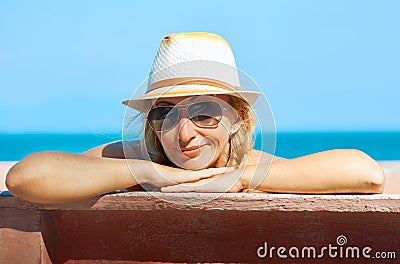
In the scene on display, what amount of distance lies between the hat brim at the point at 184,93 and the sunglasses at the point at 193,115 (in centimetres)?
3

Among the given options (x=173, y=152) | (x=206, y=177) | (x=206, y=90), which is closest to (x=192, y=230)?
(x=206, y=177)

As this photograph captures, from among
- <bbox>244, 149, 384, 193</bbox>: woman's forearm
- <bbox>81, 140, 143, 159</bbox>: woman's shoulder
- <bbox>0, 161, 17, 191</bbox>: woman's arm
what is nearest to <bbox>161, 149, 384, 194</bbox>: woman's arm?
<bbox>244, 149, 384, 193</bbox>: woman's forearm

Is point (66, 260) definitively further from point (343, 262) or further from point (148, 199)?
point (343, 262)

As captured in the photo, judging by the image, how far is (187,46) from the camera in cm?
180

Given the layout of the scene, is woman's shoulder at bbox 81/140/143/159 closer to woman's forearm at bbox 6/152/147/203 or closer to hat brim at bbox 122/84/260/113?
hat brim at bbox 122/84/260/113

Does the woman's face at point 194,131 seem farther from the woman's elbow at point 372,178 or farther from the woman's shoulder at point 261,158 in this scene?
the woman's elbow at point 372,178

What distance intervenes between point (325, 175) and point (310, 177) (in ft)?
0.10

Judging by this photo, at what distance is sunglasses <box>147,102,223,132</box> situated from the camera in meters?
1.69

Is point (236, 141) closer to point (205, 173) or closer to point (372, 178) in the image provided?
point (205, 173)

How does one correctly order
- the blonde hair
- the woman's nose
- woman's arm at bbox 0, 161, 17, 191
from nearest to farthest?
the woman's nose
the blonde hair
woman's arm at bbox 0, 161, 17, 191

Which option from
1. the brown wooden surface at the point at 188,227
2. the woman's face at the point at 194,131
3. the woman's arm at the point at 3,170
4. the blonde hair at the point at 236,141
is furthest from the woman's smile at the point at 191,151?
the woman's arm at the point at 3,170

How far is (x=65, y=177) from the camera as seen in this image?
59.7 inches

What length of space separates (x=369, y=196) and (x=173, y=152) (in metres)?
0.50

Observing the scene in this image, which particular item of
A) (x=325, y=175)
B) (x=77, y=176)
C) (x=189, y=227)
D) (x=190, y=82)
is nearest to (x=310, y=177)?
(x=325, y=175)
